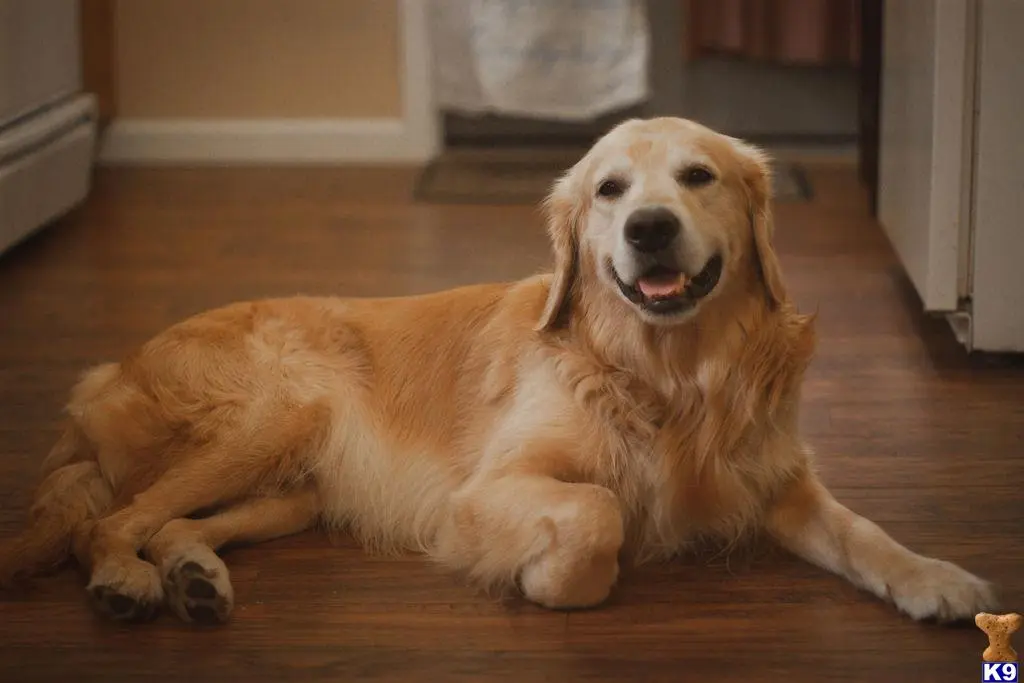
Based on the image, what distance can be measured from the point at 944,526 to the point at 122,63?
395 centimetres

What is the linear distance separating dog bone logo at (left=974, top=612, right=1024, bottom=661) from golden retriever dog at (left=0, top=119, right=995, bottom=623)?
0.15 m

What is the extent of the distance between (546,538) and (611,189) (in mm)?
506

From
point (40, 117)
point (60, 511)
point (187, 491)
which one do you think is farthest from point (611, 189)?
point (40, 117)

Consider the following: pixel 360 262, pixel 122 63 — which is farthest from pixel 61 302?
pixel 122 63

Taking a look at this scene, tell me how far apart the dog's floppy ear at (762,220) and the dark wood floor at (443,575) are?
1.29 ft

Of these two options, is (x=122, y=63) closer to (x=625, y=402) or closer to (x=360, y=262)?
(x=360, y=262)

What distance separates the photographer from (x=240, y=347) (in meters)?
2.28

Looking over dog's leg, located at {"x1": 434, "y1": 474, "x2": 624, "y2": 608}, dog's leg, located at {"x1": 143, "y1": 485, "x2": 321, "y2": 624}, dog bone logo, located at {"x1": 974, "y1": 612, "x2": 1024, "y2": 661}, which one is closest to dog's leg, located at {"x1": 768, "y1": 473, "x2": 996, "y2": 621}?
dog bone logo, located at {"x1": 974, "y1": 612, "x2": 1024, "y2": 661}

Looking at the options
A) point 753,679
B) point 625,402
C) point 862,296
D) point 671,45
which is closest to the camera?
point 753,679

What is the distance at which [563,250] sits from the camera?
2.13 metres

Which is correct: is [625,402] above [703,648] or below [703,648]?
above

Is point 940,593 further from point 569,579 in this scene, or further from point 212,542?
point 212,542

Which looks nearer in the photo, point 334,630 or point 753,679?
point 753,679

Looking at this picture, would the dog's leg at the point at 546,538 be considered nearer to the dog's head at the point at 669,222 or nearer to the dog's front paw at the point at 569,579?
the dog's front paw at the point at 569,579
